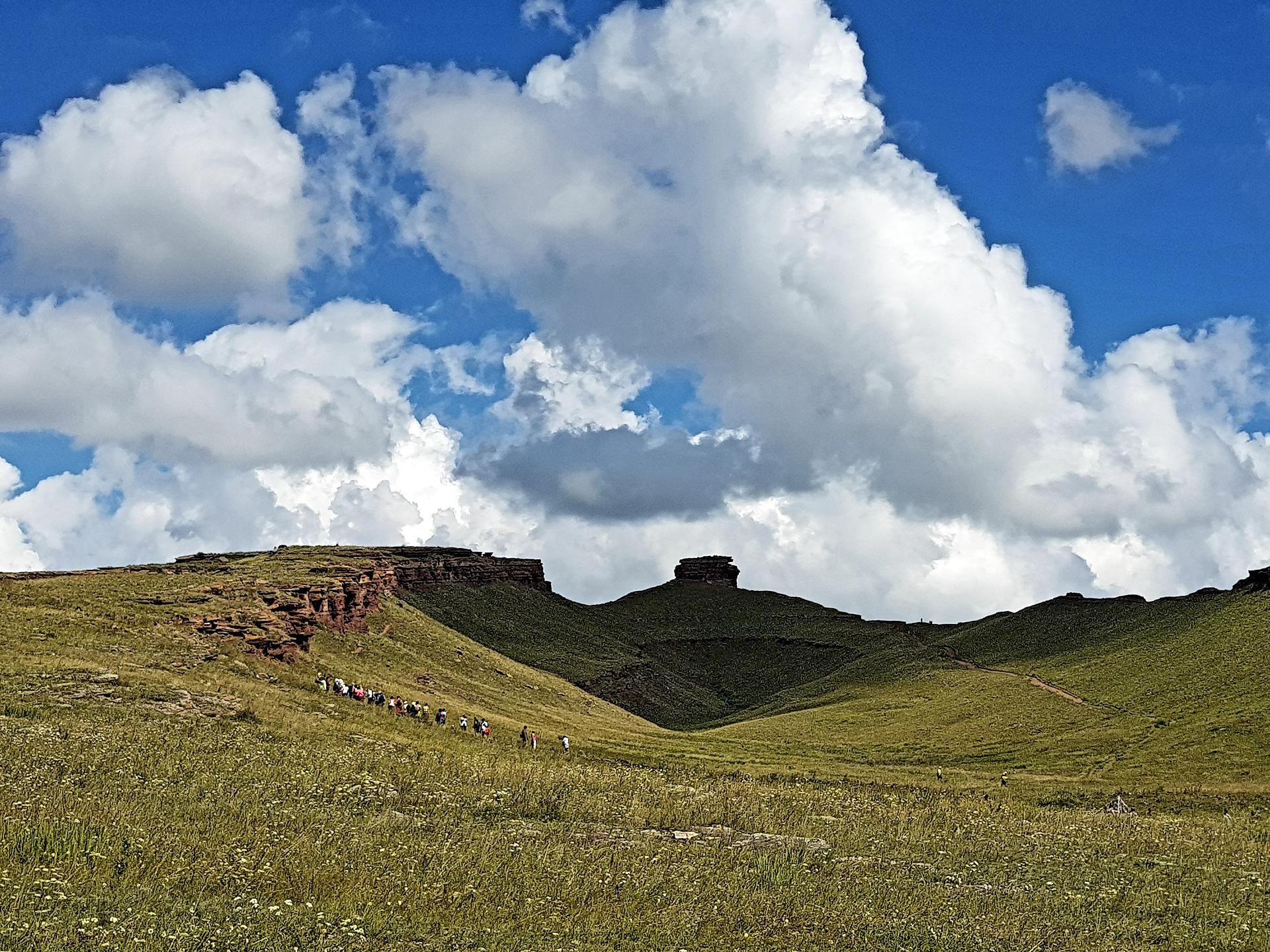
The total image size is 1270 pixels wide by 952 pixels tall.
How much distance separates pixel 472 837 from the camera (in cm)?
2266

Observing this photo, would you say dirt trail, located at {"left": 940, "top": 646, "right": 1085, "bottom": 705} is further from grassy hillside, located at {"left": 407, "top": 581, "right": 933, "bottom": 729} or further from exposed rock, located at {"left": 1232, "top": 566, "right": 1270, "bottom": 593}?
exposed rock, located at {"left": 1232, "top": 566, "right": 1270, "bottom": 593}

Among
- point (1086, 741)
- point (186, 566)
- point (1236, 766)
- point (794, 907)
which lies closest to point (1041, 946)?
point (794, 907)

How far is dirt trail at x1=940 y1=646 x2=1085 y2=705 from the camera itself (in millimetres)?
103525

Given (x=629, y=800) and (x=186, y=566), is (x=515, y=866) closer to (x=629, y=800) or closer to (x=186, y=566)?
(x=629, y=800)

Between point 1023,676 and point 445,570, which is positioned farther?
point 445,570

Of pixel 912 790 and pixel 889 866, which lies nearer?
pixel 889 866

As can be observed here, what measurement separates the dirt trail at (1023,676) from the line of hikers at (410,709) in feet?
207

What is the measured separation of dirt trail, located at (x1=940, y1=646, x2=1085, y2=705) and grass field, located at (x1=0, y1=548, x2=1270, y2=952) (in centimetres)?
3941

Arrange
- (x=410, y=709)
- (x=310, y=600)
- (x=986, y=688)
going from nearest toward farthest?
(x=410, y=709)
(x=310, y=600)
(x=986, y=688)

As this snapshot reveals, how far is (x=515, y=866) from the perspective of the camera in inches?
795

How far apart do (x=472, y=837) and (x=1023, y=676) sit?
112628mm

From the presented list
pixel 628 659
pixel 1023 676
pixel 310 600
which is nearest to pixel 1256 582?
pixel 1023 676

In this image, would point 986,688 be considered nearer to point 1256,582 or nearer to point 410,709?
point 1256,582

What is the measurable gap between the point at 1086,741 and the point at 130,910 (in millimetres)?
79989
